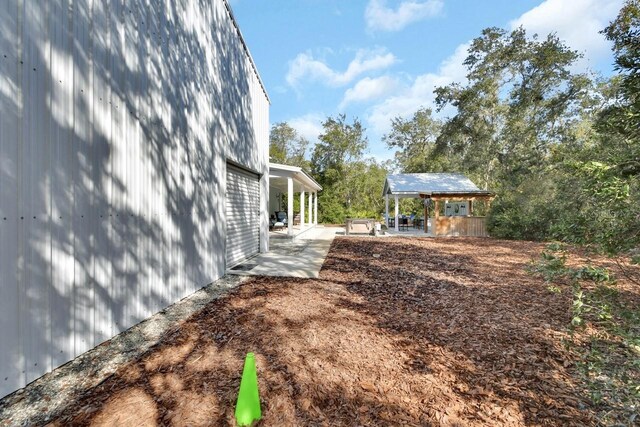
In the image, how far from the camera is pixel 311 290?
5125 mm

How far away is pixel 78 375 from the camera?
97.1 inches

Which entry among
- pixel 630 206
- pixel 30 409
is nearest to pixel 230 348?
pixel 30 409

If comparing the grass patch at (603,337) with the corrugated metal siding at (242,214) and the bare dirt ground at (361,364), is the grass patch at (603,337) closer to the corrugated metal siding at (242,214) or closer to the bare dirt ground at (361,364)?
the bare dirt ground at (361,364)

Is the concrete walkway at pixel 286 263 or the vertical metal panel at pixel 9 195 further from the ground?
the vertical metal panel at pixel 9 195

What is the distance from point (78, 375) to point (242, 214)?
17.2 feet

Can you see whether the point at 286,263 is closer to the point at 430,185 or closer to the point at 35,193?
the point at 35,193

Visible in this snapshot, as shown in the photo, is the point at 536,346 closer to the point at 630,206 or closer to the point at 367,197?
the point at 630,206

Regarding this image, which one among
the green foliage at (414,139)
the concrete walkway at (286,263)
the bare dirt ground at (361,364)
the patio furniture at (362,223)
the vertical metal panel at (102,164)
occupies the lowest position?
the bare dirt ground at (361,364)

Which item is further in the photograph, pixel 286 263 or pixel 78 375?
pixel 286 263

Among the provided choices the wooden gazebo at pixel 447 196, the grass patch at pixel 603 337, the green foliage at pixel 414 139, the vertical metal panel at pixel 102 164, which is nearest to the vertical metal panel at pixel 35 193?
the vertical metal panel at pixel 102 164

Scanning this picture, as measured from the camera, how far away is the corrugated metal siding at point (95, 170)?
7.36 ft

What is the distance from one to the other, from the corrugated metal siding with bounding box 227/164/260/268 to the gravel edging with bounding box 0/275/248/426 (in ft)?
9.90

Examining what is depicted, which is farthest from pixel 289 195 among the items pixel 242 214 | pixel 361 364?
pixel 361 364

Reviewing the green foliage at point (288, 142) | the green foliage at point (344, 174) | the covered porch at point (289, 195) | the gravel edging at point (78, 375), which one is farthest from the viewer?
the green foliage at point (288, 142)
